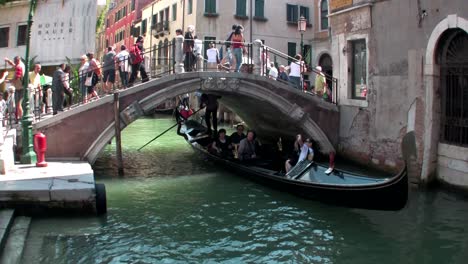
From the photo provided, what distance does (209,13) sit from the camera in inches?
917

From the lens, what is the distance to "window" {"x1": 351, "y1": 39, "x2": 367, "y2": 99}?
423 inches

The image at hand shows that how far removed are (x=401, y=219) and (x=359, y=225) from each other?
639 millimetres

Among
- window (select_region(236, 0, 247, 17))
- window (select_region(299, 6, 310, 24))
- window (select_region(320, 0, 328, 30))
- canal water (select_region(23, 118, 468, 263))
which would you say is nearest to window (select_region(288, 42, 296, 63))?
window (select_region(299, 6, 310, 24))

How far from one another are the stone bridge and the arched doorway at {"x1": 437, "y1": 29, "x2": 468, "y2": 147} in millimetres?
3175

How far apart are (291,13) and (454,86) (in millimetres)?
17170

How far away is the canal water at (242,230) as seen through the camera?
550cm

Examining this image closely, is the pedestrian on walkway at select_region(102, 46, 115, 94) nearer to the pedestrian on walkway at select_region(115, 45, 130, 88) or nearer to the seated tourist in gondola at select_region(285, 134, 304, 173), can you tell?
the pedestrian on walkway at select_region(115, 45, 130, 88)

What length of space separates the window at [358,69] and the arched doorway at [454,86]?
2.31 metres

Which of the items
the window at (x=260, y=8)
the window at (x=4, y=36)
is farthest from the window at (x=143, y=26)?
the window at (x=4, y=36)

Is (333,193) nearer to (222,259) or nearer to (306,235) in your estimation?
(306,235)

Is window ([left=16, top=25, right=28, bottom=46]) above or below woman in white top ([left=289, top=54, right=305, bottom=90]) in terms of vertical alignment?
above

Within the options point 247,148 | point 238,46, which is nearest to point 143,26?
point 238,46

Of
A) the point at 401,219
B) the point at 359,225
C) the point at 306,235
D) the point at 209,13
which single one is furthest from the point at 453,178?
the point at 209,13

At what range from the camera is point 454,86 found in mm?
8422
